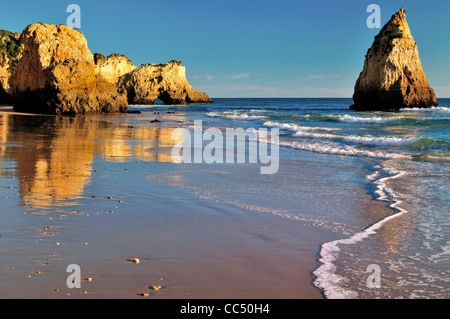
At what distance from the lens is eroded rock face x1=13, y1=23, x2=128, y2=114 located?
3272 centimetres

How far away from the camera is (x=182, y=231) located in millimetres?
4492

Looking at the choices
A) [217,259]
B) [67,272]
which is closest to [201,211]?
[217,259]

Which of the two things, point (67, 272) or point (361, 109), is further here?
point (361, 109)

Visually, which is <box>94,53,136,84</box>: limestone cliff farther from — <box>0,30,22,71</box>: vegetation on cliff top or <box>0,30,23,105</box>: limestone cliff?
<box>0,30,22,71</box>: vegetation on cliff top

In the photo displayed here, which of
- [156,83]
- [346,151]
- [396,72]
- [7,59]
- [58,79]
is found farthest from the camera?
[156,83]

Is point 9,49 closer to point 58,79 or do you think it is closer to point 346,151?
point 58,79

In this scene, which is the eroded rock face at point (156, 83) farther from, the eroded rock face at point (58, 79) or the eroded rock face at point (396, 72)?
the eroded rock face at point (396, 72)

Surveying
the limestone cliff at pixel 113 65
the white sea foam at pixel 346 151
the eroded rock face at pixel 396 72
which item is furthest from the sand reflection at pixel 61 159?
the limestone cliff at pixel 113 65

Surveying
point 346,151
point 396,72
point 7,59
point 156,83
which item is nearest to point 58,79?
point 346,151

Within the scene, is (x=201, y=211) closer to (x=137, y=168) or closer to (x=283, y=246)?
(x=283, y=246)

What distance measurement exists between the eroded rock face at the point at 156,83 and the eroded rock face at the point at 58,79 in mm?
43630

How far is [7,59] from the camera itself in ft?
182

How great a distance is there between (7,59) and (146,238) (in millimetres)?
60624

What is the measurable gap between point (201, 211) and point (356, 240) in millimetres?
2041
